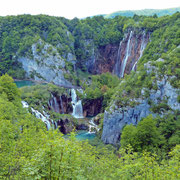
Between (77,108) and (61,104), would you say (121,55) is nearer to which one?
(77,108)

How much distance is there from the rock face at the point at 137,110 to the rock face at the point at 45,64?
30.6 meters

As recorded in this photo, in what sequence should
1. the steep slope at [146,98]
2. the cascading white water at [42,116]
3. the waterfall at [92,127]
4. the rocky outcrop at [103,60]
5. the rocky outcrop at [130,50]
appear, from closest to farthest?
the steep slope at [146,98] < the cascading white water at [42,116] < the waterfall at [92,127] < the rocky outcrop at [130,50] < the rocky outcrop at [103,60]

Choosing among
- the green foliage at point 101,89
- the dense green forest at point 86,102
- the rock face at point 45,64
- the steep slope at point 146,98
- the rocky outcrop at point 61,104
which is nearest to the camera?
the dense green forest at point 86,102

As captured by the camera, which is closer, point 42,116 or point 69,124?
point 42,116

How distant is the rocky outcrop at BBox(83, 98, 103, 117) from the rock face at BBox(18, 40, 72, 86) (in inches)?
633

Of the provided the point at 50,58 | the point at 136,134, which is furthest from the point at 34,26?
the point at 136,134

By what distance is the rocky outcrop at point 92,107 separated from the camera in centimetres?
4712

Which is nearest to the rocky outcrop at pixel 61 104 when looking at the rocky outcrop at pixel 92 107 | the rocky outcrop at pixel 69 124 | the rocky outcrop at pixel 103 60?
the rocky outcrop at pixel 92 107

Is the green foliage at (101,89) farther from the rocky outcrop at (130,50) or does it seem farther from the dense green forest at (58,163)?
the dense green forest at (58,163)

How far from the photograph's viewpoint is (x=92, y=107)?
47.8 meters

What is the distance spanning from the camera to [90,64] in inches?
2894

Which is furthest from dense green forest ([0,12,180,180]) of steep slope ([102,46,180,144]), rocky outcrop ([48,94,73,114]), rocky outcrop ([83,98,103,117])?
rocky outcrop ([83,98,103,117])

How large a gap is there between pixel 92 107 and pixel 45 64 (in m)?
Answer: 23.7

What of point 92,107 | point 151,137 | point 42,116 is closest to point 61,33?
point 92,107
